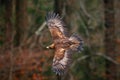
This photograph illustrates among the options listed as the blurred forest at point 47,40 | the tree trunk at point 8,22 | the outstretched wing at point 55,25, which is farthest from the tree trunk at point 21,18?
the outstretched wing at point 55,25

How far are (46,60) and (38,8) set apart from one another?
211cm

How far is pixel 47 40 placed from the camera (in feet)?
46.3

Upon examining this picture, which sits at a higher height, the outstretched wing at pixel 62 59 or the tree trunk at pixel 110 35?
the tree trunk at pixel 110 35

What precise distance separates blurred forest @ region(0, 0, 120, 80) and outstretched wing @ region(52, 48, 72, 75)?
7.52 m

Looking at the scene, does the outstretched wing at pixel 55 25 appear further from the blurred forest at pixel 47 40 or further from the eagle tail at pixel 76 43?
the blurred forest at pixel 47 40

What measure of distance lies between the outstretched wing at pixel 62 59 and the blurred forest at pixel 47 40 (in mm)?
7518

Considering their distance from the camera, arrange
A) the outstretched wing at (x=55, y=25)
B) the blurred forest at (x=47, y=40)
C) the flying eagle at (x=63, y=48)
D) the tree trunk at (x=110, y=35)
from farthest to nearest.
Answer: the tree trunk at (x=110, y=35) < the blurred forest at (x=47, y=40) < the outstretched wing at (x=55, y=25) < the flying eagle at (x=63, y=48)

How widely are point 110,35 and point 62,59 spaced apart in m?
11.2

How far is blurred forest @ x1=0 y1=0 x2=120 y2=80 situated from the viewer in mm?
13703

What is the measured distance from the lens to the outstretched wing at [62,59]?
490 centimetres

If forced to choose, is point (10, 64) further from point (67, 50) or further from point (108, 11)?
point (67, 50)

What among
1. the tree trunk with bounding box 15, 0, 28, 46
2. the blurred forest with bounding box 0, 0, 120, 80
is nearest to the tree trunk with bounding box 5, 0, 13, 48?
the blurred forest with bounding box 0, 0, 120, 80

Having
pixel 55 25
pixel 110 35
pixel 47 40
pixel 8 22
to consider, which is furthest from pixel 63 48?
pixel 110 35

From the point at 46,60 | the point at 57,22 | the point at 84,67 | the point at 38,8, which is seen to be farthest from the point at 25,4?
the point at 57,22
